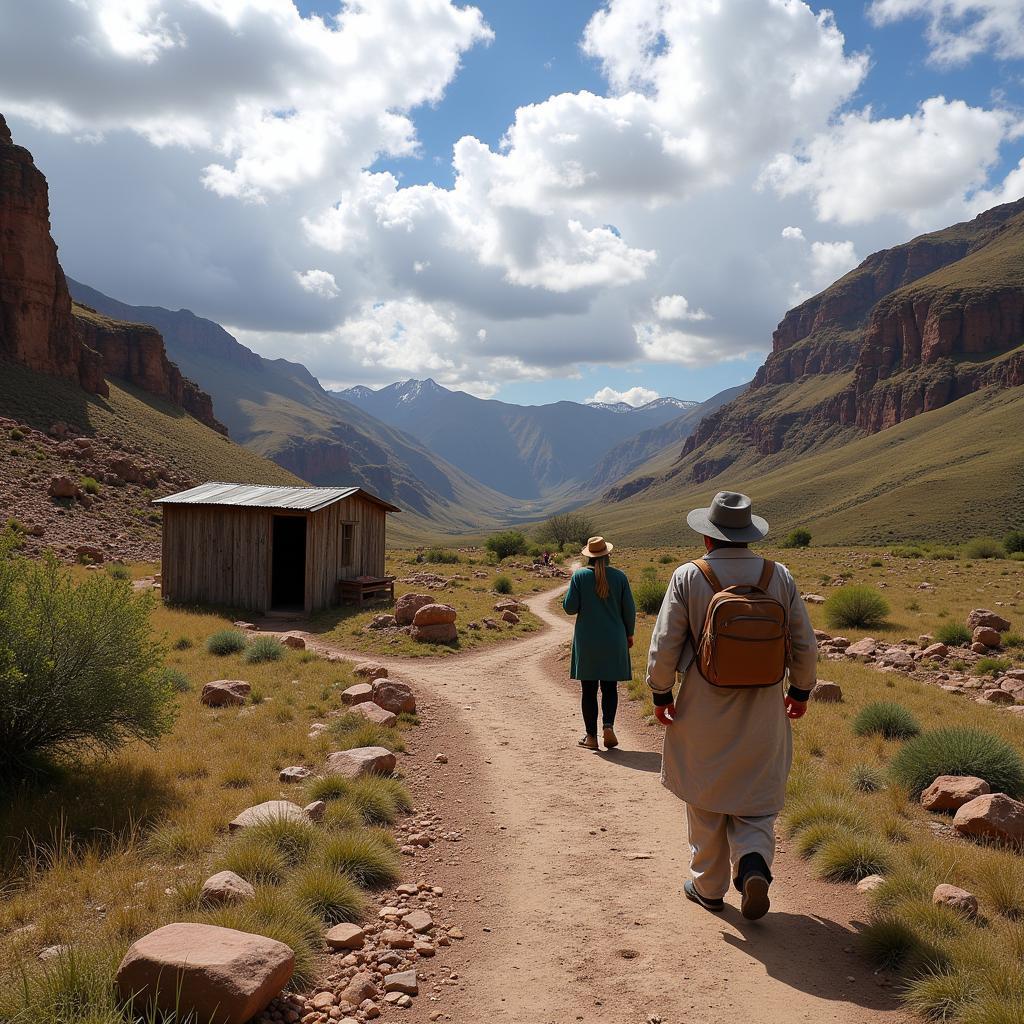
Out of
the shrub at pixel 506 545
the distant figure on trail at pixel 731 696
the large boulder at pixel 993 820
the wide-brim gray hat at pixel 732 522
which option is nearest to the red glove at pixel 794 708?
the distant figure on trail at pixel 731 696

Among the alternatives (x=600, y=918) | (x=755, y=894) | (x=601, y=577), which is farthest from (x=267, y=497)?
(x=755, y=894)

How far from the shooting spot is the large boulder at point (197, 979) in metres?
3.16

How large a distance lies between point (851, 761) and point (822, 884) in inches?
119

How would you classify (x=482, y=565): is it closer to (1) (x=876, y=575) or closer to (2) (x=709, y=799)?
(1) (x=876, y=575)

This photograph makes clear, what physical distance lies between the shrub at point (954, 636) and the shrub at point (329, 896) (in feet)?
49.4

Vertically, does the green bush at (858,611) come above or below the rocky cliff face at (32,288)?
below

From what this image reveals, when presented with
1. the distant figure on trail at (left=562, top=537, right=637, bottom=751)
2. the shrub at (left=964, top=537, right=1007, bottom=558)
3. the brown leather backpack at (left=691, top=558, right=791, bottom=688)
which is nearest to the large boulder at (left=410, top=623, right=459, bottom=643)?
the distant figure on trail at (left=562, top=537, right=637, bottom=751)

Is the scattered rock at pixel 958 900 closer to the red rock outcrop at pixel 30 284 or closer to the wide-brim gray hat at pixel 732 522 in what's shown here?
the wide-brim gray hat at pixel 732 522

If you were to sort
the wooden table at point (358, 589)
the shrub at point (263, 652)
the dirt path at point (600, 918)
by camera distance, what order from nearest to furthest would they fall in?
the dirt path at point (600, 918) < the shrub at point (263, 652) < the wooden table at point (358, 589)

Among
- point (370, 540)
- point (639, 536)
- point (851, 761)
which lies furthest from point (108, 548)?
point (639, 536)

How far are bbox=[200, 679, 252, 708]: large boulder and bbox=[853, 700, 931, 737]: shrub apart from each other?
8.23m

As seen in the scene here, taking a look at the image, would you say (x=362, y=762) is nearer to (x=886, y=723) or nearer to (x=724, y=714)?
(x=724, y=714)

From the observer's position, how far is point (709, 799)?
4.34 meters

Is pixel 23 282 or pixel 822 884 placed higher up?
pixel 23 282
